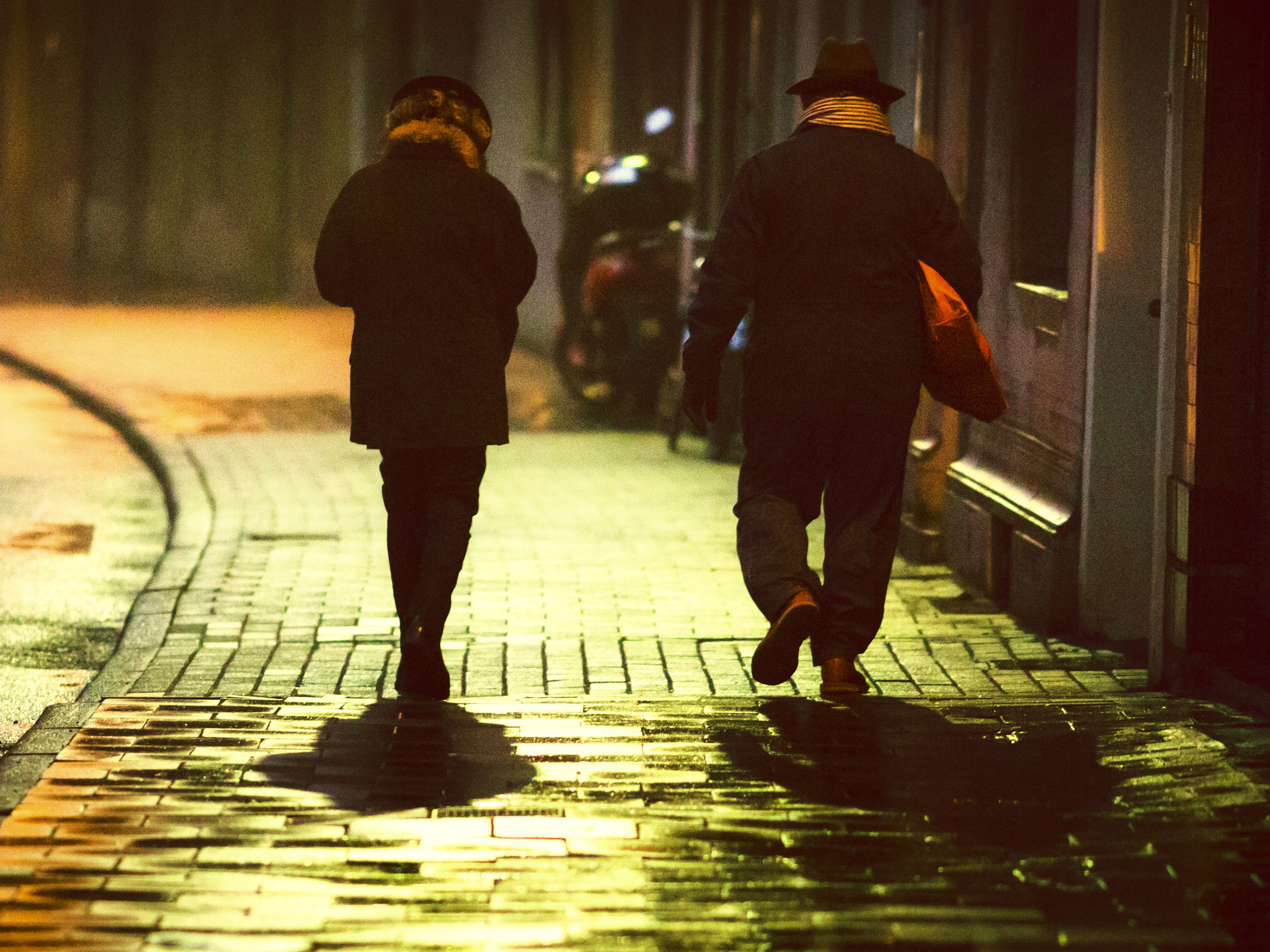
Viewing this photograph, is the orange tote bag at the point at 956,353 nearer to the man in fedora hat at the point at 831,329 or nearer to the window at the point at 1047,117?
the man in fedora hat at the point at 831,329

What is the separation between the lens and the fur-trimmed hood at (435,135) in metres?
6.26

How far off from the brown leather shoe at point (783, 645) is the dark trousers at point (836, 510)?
23cm

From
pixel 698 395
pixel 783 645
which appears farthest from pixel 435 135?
pixel 783 645

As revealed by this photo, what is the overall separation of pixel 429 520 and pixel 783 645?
3.76 feet

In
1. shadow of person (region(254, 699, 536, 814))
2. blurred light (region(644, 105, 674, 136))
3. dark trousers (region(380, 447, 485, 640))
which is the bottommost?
shadow of person (region(254, 699, 536, 814))

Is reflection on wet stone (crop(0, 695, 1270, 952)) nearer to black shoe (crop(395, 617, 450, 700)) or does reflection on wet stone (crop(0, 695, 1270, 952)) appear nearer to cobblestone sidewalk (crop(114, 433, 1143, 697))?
black shoe (crop(395, 617, 450, 700))

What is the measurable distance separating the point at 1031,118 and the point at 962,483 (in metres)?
1.43

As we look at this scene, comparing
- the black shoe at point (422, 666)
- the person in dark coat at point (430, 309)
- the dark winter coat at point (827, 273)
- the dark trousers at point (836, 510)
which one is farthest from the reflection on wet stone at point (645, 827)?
the dark winter coat at point (827, 273)

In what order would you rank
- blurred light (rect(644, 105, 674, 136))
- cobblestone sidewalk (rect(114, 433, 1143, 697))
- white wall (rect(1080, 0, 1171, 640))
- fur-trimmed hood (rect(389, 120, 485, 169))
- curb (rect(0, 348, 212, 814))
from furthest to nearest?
blurred light (rect(644, 105, 674, 136)) → white wall (rect(1080, 0, 1171, 640)) → cobblestone sidewalk (rect(114, 433, 1143, 697)) → fur-trimmed hood (rect(389, 120, 485, 169)) → curb (rect(0, 348, 212, 814))

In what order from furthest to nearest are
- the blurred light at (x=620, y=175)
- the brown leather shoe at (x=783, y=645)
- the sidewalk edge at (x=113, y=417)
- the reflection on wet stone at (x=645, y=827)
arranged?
the blurred light at (x=620, y=175), the sidewalk edge at (x=113, y=417), the brown leather shoe at (x=783, y=645), the reflection on wet stone at (x=645, y=827)

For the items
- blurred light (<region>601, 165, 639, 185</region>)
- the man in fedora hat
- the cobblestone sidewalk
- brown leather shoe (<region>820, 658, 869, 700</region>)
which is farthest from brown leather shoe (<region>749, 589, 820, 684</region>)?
blurred light (<region>601, 165, 639, 185</region>)

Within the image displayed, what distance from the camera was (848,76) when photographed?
617cm

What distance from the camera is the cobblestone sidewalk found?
21.5ft

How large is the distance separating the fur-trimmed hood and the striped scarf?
96 cm
